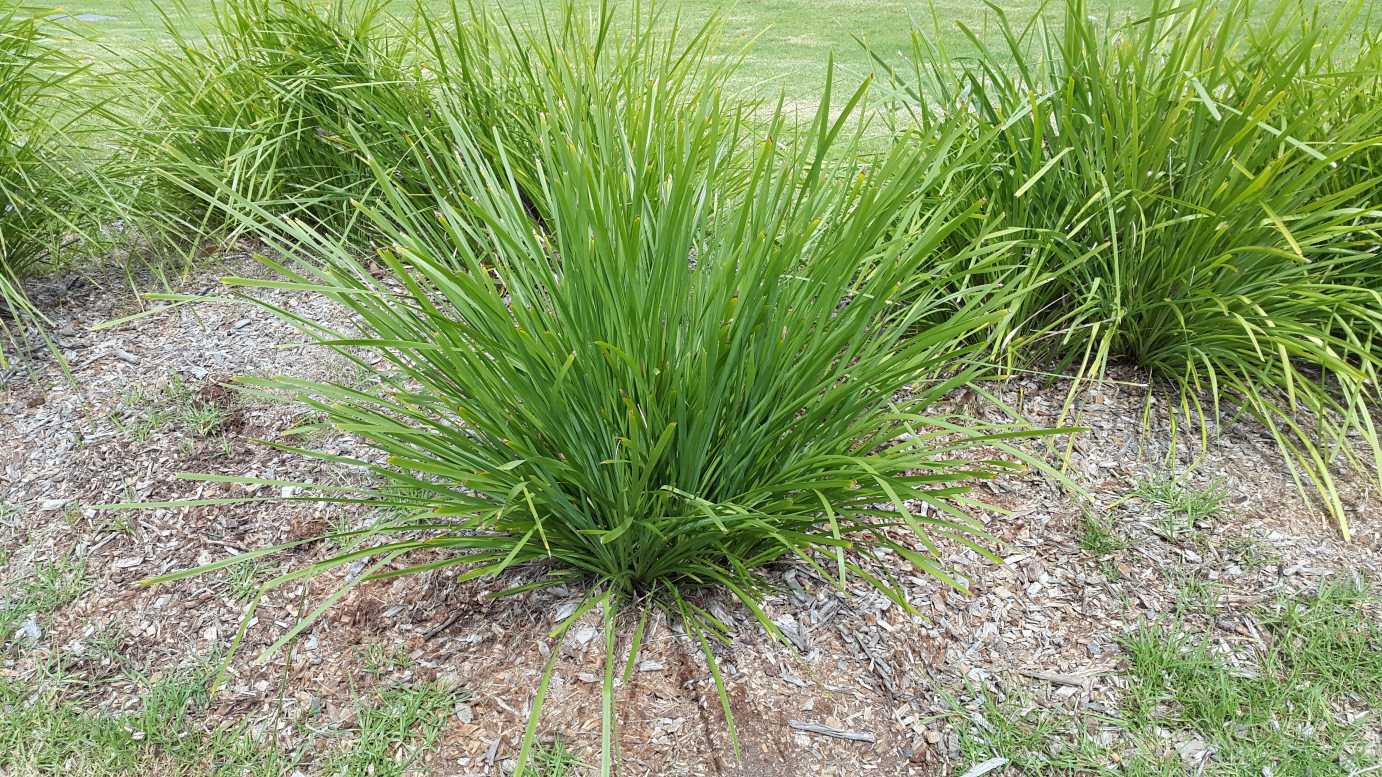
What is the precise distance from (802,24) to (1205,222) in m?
6.23

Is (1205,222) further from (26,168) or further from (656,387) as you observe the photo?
(26,168)

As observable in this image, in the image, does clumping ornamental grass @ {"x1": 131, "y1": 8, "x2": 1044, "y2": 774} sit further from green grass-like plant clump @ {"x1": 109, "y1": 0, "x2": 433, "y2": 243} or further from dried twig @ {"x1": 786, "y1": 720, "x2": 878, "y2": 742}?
green grass-like plant clump @ {"x1": 109, "y1": 0, "x2": 433, "y2": 243}

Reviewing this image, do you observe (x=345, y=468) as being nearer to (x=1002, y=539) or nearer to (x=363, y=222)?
(x=363, y=222)

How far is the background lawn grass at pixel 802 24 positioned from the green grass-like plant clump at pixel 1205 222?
3.03 meters

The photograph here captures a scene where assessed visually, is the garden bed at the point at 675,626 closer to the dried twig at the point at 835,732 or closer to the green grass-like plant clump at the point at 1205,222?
the dried twig at the point at 835,732

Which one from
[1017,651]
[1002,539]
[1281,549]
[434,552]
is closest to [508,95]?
[434,552]

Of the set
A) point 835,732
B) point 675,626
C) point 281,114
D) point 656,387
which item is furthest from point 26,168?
point 835,732

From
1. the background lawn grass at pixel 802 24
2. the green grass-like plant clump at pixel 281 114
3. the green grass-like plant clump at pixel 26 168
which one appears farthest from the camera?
the background lawn grass at pixel 802 24

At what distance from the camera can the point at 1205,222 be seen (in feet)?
7.34

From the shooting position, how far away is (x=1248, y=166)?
230cm

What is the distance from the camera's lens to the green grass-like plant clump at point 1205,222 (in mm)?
2186

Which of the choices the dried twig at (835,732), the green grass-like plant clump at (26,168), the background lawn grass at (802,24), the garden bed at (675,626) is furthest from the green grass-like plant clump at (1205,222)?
the background lawn grass at (802,24)

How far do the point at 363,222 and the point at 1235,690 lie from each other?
8.94ft

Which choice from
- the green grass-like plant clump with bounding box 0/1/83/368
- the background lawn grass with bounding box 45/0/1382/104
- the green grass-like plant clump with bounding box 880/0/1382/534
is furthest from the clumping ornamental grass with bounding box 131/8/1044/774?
the background lawn grass with bounding box 45/0/1382/104
